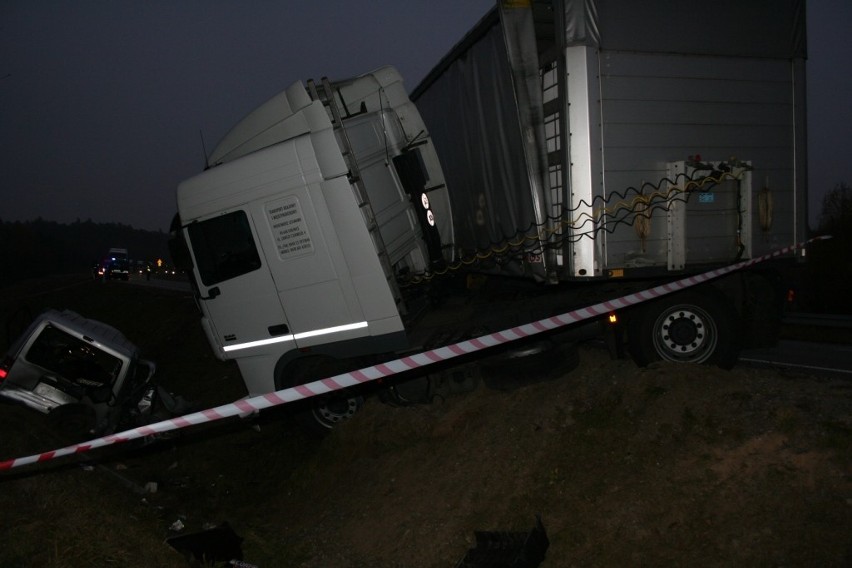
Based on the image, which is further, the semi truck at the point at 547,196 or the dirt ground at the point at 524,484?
the semi truck at the point at 547,196

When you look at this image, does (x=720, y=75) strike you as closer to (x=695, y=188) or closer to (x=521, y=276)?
(x=695, y=188)

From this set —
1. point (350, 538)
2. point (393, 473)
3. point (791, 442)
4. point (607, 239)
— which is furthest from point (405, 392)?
point (791, 442)

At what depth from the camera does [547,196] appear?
532cm

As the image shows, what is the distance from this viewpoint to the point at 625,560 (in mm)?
3465

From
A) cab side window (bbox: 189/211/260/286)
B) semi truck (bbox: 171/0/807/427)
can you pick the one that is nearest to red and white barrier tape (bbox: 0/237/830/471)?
semi truck (bbox: 171/0/807/427)

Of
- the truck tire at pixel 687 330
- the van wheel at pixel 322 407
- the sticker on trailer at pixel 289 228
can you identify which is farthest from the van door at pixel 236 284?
the truck tire at pixel 687 330

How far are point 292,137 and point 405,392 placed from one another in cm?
285

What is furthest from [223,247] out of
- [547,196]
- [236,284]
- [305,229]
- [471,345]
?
[547,196]

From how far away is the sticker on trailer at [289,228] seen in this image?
5.45 m

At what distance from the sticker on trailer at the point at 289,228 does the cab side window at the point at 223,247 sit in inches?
12.7

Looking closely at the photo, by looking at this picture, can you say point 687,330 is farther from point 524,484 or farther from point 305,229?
point 305,229

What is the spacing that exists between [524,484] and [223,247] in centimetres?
385

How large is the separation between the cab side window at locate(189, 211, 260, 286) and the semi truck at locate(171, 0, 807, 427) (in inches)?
0.8

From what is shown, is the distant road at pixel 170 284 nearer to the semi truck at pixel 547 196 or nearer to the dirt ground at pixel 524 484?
the dirt ground at pixel 524 484
